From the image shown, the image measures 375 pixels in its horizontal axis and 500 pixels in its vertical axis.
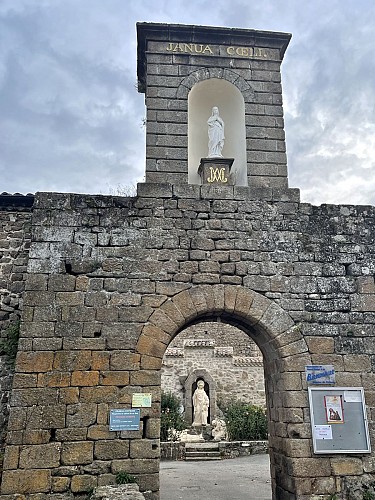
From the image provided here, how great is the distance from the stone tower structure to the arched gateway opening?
0.02 m

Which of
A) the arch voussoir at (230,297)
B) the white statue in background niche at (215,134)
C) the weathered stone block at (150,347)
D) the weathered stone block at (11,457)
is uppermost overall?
the white statue in background niche at (215,134)

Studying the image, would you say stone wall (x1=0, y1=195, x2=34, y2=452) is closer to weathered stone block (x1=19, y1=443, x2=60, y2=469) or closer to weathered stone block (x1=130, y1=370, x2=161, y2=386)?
weathered stone block (x1=19, y1=443, x2=60, y2=469)

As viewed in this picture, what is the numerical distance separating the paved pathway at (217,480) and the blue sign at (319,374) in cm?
247

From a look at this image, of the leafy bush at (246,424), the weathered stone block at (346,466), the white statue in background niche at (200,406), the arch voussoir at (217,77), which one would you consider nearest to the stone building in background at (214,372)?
the white statue in background niche at (200,406)

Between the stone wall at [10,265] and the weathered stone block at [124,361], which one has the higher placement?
the stone wall at [10,265]

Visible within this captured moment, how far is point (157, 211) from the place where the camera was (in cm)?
631

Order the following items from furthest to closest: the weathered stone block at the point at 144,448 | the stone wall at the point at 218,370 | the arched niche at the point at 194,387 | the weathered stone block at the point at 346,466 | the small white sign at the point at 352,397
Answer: the stone wall at the point at 218,370 → the arched niche at the point at 194,387 → the small white sign at the point at 352,397 → the weathered stone block at the point at 346,466 → the weathered stone block at the point at 144,448

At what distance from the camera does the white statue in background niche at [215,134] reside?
24.2 feet

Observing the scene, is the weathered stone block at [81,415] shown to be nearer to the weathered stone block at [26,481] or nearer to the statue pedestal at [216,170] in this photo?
the weathered stone block at [26,481]

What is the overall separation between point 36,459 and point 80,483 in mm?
554

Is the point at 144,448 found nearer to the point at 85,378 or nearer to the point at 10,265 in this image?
the point at 85,378

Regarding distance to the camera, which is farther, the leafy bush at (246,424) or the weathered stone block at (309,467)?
the leafy bush at (246,424)

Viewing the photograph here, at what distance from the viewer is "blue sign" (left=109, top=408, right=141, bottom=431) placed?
5.38 meters

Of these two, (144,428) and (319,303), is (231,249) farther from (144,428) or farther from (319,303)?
(144,428)
